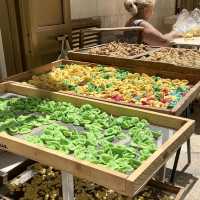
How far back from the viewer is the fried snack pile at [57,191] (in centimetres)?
248

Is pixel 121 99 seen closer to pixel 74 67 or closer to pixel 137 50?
pixel 74 67

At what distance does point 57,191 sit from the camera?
2.56 m

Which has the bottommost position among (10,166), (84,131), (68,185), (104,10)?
(10,166)

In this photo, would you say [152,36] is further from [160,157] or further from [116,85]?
[160,157]

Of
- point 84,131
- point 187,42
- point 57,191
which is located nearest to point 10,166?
point 57,191

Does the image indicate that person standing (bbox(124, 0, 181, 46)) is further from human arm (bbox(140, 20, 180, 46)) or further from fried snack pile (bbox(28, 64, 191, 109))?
fried snack pile (bbox(28, 64, 191, 109))

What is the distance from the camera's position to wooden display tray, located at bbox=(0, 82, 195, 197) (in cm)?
144

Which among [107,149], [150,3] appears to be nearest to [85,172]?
[107,149]

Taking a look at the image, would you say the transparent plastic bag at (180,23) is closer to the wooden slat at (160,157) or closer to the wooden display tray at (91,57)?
the wooden display tray at (91,57)

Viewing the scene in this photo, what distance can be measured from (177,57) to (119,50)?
688 millimetres

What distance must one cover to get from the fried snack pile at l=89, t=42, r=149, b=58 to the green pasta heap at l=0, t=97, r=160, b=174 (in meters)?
1.59

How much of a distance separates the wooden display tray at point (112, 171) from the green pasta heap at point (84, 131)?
0.20 feet

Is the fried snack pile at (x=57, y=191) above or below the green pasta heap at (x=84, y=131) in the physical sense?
below

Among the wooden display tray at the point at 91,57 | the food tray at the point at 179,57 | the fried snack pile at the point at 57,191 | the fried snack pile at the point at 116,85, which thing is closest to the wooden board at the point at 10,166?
the fried snack pile at the point at 57,191
